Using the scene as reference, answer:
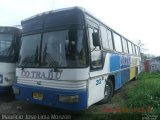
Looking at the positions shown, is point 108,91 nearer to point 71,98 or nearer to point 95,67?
point 95,67

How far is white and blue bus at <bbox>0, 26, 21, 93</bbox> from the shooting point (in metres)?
7.18

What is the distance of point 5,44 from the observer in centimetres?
746

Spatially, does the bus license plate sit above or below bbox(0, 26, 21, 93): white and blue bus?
below

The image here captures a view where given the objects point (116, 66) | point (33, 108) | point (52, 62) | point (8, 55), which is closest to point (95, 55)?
point (52, 62)

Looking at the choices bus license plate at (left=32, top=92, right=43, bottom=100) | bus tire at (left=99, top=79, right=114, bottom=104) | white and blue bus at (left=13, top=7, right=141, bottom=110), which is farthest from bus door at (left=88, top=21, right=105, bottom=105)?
bus license plate at (left=32, top=92, right=43, bottom=100)

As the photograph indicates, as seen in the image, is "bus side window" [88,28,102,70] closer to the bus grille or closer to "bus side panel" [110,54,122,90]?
the bus grille

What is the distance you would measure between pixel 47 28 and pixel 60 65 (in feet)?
3.73

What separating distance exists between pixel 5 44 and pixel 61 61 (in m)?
3.18

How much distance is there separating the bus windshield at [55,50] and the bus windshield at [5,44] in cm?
159

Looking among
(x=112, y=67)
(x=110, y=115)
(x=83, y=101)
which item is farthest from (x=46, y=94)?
(x=112, y=67)

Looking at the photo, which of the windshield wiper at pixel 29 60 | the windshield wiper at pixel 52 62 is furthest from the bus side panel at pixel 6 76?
the windshield wiper at pixel 52 62

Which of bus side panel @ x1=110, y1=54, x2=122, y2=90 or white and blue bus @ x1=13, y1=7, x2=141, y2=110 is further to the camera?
bus side panel @ x1=110, y1=54, x2=122, y2=90

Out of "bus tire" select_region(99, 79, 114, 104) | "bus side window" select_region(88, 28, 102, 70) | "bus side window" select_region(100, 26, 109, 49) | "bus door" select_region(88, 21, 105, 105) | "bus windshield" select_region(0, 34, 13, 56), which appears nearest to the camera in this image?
"bus door" select_region(88, 21, 105, 105)

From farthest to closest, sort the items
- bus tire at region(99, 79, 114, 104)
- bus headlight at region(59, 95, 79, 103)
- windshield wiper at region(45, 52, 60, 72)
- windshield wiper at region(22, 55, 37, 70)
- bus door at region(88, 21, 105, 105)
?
bus tire at region(99, 79, 114, 104), windshield wiper at region(22, 55, 37, 70), bus door at region(88, 21, 105, 105), windshield wiper at region(45, 52, 60, 72), bus headlight at region(59, 95, 79, 103)
